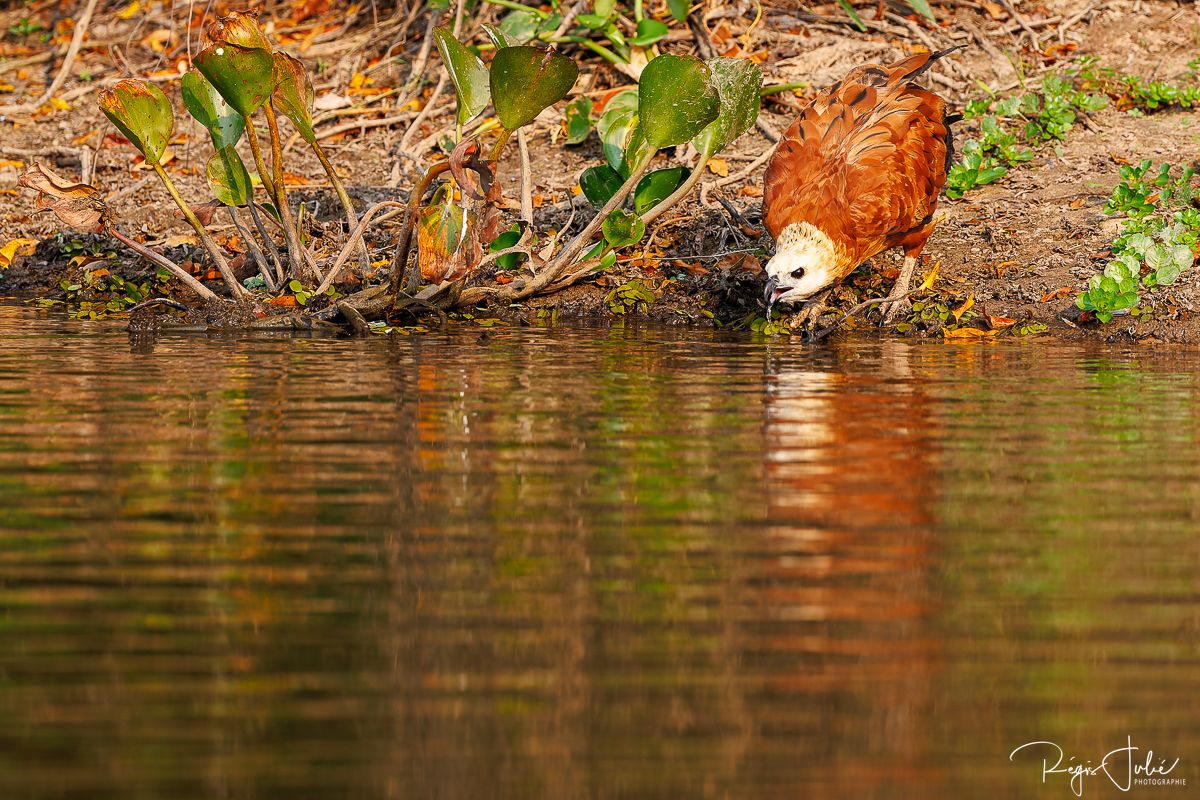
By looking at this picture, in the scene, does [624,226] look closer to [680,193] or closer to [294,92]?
[680,193]

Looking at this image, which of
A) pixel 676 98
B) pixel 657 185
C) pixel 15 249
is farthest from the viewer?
pixel 15 249

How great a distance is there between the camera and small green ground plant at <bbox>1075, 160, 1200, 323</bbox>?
9023 mm

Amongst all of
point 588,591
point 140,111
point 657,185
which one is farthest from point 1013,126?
point 588,591

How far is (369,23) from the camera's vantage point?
44.9ft

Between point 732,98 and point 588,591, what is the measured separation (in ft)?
16.8

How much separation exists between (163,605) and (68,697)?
1.87ft

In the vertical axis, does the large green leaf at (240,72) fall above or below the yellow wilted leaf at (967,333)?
above

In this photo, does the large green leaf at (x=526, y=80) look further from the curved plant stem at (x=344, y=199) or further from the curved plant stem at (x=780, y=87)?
the curved plant stem at (x=780, y=87)

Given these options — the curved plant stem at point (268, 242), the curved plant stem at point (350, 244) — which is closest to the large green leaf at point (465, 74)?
the curved plant stem at point (350, 244)

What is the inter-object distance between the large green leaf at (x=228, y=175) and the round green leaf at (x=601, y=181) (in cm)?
185

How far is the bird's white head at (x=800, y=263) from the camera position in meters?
8.50

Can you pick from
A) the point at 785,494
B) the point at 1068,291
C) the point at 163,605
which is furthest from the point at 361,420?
the point at 1068,291

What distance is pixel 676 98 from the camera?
8.22 meters
